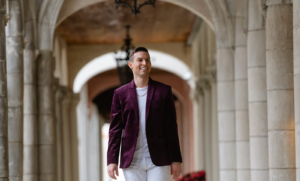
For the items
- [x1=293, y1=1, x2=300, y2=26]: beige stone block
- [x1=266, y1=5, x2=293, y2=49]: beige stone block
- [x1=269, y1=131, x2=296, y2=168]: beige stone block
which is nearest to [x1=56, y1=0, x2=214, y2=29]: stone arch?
[x1=266, y1=5, x2=293, y2=49]: beige stone block

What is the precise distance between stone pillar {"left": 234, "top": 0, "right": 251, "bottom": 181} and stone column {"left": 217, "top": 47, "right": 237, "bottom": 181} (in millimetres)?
303

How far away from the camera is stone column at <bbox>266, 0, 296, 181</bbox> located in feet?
25.1

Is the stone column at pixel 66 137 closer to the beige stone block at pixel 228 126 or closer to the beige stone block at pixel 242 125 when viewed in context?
the beige stone block at pixel 228 126

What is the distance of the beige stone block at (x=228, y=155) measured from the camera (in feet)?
35.9

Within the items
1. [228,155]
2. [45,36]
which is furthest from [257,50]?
[45,36]

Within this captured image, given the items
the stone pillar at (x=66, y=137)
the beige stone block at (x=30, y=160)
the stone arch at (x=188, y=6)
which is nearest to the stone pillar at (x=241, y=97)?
the stone arch at (x=188, y=6)

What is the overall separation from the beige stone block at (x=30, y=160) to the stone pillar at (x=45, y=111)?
16 centimetres

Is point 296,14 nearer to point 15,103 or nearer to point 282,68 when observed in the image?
point 282,68

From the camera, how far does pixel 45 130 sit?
35.5 ft

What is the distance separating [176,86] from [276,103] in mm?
18186

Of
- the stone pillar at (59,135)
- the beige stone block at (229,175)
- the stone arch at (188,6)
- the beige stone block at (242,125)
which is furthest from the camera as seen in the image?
the stone pillar at (59,135)

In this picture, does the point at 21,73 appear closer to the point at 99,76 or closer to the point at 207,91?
the point at 207,91

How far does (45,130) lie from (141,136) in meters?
6.55

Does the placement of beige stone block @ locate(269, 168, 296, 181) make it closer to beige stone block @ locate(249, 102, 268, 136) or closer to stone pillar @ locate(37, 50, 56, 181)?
beige stone block @ locate(249, 102, 268, 136)
